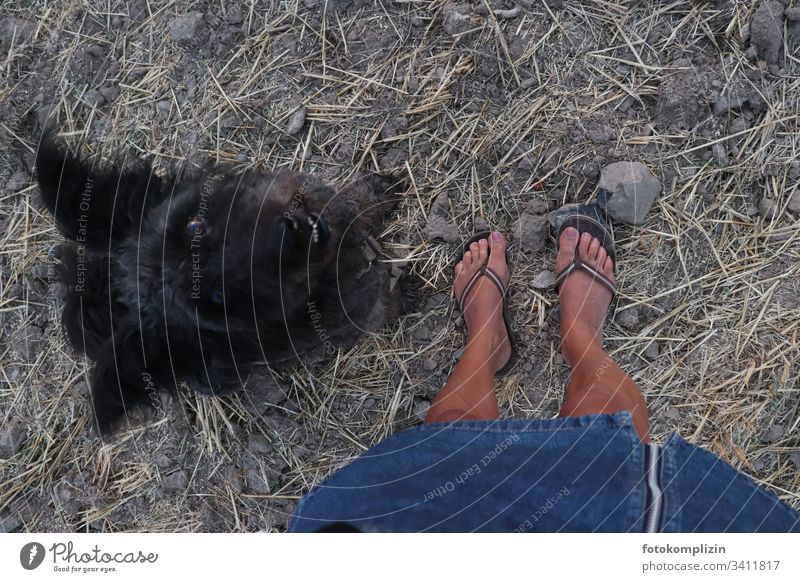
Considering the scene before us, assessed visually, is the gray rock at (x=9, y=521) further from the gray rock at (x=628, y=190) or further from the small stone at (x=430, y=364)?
the gray rock at (x=628, y=190)

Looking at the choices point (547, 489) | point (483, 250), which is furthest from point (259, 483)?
point (483, 250)

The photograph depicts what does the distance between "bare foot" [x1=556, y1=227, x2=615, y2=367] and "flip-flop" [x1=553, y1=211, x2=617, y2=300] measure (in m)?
0.01

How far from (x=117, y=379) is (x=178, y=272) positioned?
16.0 inches

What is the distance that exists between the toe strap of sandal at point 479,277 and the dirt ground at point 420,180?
0.09m

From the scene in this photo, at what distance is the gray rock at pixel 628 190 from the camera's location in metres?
2.14

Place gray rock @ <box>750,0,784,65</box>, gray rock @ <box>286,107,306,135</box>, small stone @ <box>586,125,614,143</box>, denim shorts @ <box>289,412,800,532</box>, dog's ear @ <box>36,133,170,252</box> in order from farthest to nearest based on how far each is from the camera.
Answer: gray rock @ <box>286,107,306,135</box> → small stone @ <box>586,125,614,143</box> → gray rock @ <box>750,0,784,65</box> → dog's ear @ <box>36,133,170,252</box> → denim shorts @ <box>289,412,800,532</box>

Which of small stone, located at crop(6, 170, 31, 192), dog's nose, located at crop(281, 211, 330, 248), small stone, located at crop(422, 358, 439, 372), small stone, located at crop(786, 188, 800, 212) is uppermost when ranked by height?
dog's nose, located at crop(281, 211, 330, 248)

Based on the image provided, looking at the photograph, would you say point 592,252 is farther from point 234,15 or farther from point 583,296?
point 234,15

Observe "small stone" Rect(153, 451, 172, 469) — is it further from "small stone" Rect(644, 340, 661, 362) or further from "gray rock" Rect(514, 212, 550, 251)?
"small stone" Rect(644, 340, 661, 362)

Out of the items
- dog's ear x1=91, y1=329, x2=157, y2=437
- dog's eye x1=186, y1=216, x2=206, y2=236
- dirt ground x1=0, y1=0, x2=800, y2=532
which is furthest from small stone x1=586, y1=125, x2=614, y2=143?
dog's ear x1=91, y1=329, x2=157, y2=437

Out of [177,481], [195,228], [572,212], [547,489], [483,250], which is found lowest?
[177,481]

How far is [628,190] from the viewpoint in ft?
7.00

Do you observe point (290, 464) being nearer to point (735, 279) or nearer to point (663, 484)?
point (663, 484)

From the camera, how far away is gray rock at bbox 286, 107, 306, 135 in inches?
90.0
